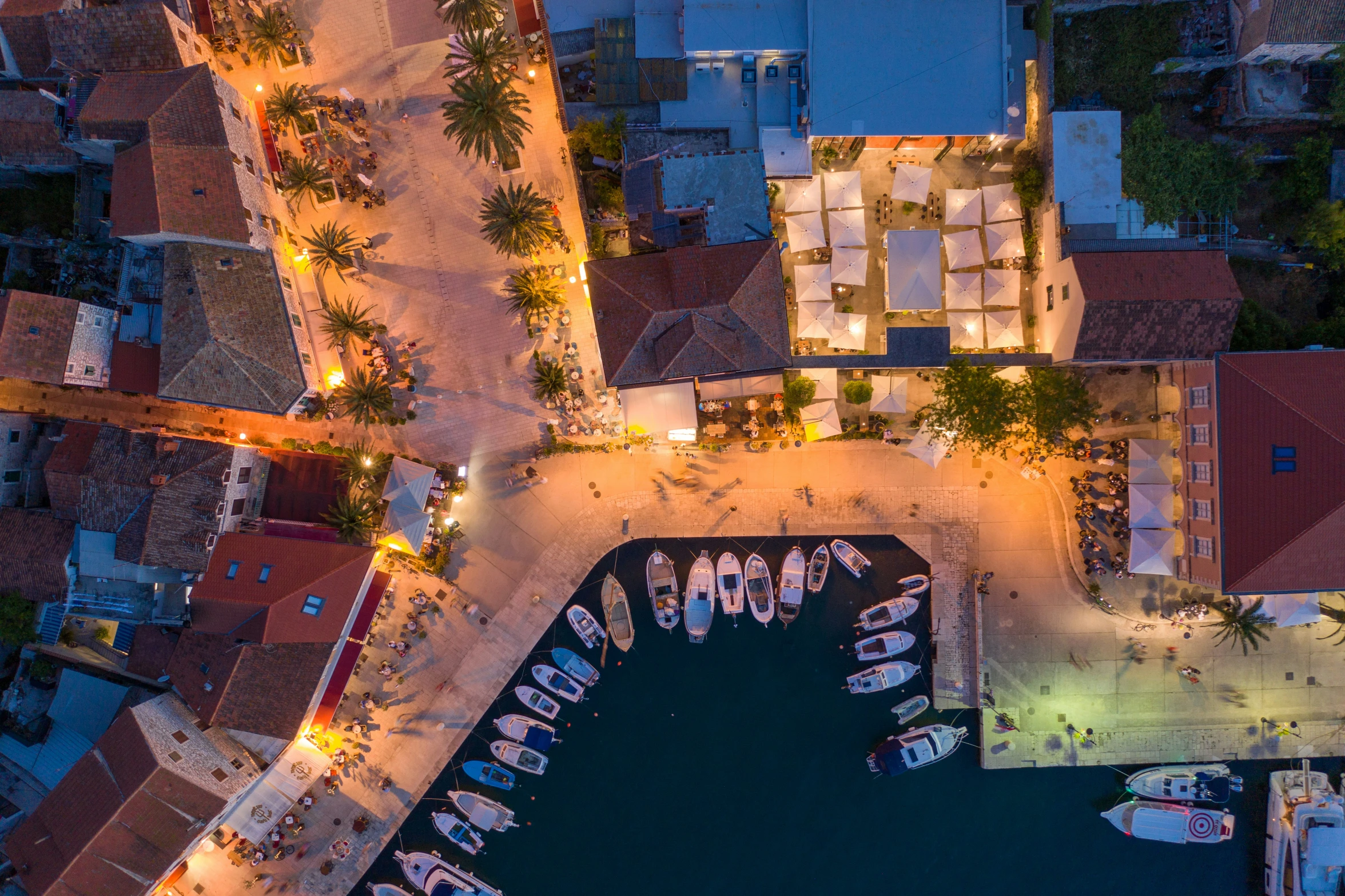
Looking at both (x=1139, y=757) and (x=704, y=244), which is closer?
(x=704, y=244)

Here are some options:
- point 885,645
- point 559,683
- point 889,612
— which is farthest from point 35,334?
point 885,645

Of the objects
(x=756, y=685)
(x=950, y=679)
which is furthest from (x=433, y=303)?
(x=950, y=679)

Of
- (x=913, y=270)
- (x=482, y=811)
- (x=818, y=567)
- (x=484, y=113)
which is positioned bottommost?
(x=482, y=811)

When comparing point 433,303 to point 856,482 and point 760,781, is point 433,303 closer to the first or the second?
point 856,482

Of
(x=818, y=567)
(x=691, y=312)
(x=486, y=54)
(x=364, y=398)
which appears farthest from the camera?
(x=818, y=567)

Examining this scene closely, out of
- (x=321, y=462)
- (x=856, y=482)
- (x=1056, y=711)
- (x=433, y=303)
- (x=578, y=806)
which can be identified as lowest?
(x=578, y=806)

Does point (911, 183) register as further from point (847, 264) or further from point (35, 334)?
point (35, 334)

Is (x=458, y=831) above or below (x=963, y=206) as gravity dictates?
below
